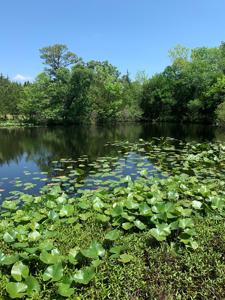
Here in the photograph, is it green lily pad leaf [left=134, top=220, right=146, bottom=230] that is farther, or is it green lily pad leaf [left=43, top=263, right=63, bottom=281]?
green lily pad leaf [left=134, top=220, right=146, bottom=230]

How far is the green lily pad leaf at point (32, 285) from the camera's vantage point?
8.59 ft

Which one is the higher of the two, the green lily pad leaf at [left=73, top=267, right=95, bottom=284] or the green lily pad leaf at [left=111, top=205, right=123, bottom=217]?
the green lily pad leaf at [left=111, top=205, right=123, bottom=217]

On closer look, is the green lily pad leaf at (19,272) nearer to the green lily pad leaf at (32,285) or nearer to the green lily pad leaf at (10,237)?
the green lily pad leaf at (32,285)

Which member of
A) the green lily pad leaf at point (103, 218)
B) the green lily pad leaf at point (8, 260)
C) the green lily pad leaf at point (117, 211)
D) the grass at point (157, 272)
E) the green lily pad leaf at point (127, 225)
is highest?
the green lily pad leaf at point (117, 211)

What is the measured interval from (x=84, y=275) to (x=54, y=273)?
0.29 metres

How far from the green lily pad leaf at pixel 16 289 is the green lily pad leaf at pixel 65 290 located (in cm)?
30

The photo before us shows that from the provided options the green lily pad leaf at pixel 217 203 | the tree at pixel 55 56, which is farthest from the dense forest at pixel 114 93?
the green lily pad leaf at pixel 217 203

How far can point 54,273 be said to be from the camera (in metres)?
2.77

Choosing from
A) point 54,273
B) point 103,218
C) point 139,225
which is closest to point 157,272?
point 139,225

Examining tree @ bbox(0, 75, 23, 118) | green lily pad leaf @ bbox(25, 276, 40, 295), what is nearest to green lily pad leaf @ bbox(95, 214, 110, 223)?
green lily pad leaf @ bbox(25, 276, 40, 295)

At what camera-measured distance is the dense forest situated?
39.4 m

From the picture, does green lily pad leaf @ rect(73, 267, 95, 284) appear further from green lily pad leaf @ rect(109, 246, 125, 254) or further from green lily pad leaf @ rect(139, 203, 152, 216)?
green lily pad leaf @ rect(139, 203, 152, 216)

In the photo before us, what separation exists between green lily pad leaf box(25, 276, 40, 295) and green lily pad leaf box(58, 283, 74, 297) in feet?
0.66

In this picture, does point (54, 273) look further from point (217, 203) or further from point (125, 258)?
point (217, 203)
